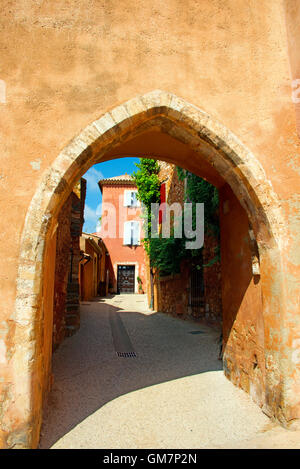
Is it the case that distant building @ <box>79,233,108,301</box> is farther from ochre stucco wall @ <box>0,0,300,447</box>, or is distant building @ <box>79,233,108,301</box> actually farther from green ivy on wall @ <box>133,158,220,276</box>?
ochre stucco wall @ <box>0,0,300,447</box>

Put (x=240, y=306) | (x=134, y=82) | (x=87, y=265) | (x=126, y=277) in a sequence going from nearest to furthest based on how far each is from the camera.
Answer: (x=134, y=82)
(x=240, y=306)
(x=87, y=265)
(x=126, y=277)

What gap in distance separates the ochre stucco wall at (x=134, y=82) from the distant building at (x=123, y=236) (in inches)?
660

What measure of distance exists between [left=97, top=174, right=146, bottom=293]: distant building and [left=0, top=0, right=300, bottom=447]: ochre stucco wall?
16.8m

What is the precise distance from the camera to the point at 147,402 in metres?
3.40

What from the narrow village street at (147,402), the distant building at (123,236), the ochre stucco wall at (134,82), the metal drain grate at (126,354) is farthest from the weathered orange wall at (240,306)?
the distant building at (123,236)

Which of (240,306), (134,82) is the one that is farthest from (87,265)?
(134,82)

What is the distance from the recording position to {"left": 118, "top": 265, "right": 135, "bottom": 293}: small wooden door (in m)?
20.2

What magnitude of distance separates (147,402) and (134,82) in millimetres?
3265

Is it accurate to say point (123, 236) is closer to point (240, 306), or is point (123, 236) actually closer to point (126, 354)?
point (126, 354)

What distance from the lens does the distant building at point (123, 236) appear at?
65.8 ft

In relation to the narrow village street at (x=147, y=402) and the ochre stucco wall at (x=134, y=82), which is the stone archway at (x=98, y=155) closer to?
the ochre stucco wall at (x=134, y=82)

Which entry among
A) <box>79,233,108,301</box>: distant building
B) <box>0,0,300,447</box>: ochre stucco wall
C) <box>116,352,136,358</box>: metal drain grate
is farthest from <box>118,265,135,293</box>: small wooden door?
<box>0,0,300,447</box>: ochre stucco wall

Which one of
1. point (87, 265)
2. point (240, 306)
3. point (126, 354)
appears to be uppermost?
point (87, 265)
